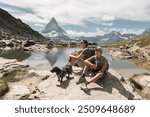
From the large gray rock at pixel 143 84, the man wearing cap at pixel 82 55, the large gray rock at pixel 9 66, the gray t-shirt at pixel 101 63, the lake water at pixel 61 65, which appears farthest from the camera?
the lake water at pixel 61 65

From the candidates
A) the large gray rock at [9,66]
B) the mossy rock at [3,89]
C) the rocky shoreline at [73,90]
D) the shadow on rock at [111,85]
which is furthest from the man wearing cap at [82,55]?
the large gray rock at [9,66]

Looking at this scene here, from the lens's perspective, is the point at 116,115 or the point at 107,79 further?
the point at 107,79

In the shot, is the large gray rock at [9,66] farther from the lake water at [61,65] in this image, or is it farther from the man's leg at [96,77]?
the lake water at [61,65]

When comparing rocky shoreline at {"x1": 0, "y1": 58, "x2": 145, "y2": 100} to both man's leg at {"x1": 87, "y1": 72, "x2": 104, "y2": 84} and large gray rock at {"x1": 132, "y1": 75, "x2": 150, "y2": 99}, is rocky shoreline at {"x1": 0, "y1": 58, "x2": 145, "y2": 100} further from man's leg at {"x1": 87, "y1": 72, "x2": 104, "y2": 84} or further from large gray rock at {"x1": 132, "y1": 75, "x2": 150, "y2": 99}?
large gray rock at {"x1": 132, "y1": 75, "x2": 150, "y2": 99}

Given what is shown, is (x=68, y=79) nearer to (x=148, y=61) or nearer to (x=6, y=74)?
(x=6, y=74)

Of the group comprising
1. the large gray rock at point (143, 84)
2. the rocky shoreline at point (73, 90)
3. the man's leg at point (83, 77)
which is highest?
the man's leg at point (83, 77)

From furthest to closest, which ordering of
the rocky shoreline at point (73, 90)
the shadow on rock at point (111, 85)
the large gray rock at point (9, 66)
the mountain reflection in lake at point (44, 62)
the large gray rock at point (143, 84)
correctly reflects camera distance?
the mountain reflection in lake at point (44, 62)
the large gray rock at point (9, 66)
the large gray rock at point (143, 84)
the shadow on rock at point (111, 85)
the rocky shoreline at point (73, 90)

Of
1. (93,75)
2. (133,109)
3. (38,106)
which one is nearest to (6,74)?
(93,75)

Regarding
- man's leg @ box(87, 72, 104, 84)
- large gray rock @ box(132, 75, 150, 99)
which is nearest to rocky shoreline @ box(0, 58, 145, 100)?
man's leg @ box(87, 72, 104, 84)
